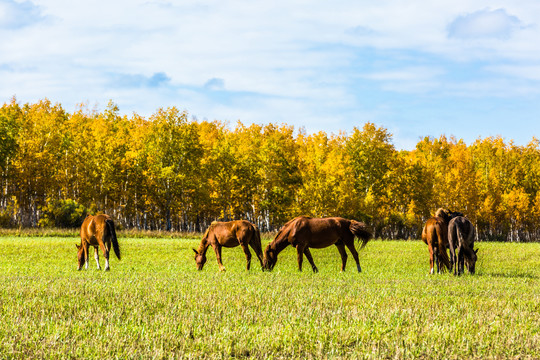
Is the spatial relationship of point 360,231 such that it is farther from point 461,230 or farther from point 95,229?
point 95,229

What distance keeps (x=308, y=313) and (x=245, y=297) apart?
1.86 m

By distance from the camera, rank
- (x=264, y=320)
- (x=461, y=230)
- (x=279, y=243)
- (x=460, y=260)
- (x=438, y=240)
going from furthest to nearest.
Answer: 1. (x=279, y=243)
2. (x=438, y=240)
3. (x=461, y=230)
4. (x=460, y=260)
5. (x=264, y=320)

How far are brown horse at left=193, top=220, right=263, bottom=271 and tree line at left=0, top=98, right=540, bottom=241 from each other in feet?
129

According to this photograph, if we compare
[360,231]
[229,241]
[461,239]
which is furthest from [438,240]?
[229,241]

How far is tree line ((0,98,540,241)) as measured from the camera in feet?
199

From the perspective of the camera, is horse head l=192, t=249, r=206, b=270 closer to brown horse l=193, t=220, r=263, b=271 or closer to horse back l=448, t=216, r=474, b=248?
brown horse l=193, t=220, r=263, b=271

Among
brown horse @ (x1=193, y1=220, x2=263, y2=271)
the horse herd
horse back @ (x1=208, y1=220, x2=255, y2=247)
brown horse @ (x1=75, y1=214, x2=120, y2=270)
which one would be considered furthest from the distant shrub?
horse back @ (x1=208, y1=220, x2=255, y2=247)

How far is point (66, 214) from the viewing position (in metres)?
53.9

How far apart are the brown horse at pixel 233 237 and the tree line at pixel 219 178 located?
39.3 meters

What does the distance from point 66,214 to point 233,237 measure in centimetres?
3994

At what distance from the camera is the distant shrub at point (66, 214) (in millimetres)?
A: 53344

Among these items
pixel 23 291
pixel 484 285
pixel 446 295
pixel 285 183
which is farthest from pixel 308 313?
pixel 285 183

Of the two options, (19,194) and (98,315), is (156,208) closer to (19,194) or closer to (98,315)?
(19,194)

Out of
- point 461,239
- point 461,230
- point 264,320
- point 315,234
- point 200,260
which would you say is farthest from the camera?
point 200,260
